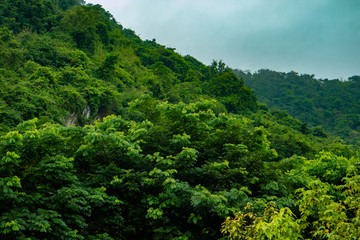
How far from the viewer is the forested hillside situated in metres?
52.3

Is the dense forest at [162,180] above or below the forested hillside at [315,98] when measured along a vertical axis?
below

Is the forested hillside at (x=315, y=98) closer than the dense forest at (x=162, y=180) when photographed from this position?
No

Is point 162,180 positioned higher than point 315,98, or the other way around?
point 315,98

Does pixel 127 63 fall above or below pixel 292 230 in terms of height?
above

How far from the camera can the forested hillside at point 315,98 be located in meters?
52.3

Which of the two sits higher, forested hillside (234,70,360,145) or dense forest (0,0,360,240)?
forested hillside (234,70,360,145)

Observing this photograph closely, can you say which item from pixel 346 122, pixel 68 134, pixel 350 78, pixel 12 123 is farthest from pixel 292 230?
pixel 350 78

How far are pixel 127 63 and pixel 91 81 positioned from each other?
39.5ft

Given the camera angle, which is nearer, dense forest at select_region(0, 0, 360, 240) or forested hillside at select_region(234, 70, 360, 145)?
dense forest at select_region(0, 0, 360, 240)

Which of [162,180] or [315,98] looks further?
[315,98]

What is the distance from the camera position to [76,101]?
21.2 meters

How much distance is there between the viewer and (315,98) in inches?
2557

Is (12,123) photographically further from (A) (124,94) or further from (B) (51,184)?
(A) (124,94)

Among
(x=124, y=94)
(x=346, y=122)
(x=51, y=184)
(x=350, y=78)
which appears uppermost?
(x=350, y=78)
